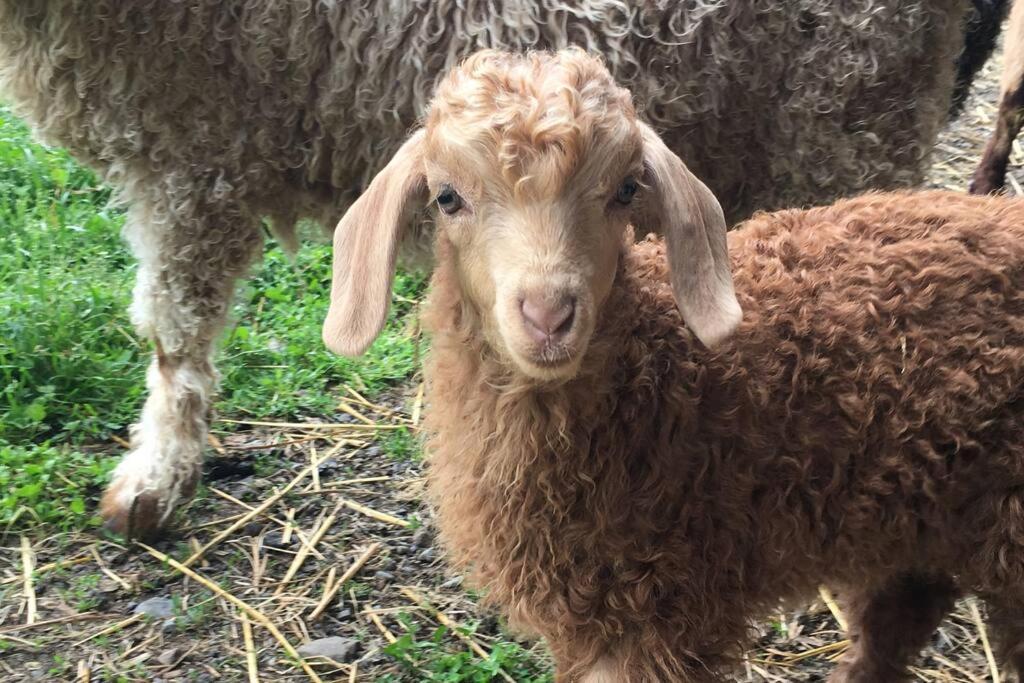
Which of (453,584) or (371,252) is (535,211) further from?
(453,584)

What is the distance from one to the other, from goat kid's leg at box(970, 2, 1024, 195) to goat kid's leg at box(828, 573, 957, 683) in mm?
2215

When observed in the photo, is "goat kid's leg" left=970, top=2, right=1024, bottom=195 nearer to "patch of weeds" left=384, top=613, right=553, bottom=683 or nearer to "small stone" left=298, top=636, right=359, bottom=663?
"patch of weeds" left=384, top=613, right=553, bottom=683

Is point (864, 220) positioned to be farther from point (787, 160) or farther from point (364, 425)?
point (364, 425)

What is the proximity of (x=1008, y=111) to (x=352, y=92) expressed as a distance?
281 cm

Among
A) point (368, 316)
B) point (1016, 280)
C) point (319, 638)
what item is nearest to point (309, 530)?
point (319, 638)

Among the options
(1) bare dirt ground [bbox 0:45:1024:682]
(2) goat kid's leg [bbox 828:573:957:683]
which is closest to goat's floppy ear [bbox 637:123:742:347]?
(2) goat kid's leg [bbox 828:573:957:683]

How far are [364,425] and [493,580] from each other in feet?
5.98

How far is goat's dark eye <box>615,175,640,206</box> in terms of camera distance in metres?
2.14

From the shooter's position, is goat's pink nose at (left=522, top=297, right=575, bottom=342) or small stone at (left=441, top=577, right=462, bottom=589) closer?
goat's pink nose at (left=522, top=297, right=575, bottom=342)

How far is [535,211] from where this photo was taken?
2.02 m

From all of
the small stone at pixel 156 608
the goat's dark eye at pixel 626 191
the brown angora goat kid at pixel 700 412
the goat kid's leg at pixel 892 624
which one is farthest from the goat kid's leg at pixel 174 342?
the goat kid's leg at pixel 892 624

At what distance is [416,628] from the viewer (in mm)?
3305

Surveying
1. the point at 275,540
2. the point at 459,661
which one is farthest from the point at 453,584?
the point at 275,540

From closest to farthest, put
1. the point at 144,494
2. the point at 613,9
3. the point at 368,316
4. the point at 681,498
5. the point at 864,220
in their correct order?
the point at 368,316 → the point at 681,498 → the point at 864,220 → the point at 613,9 → the point at 144,494
